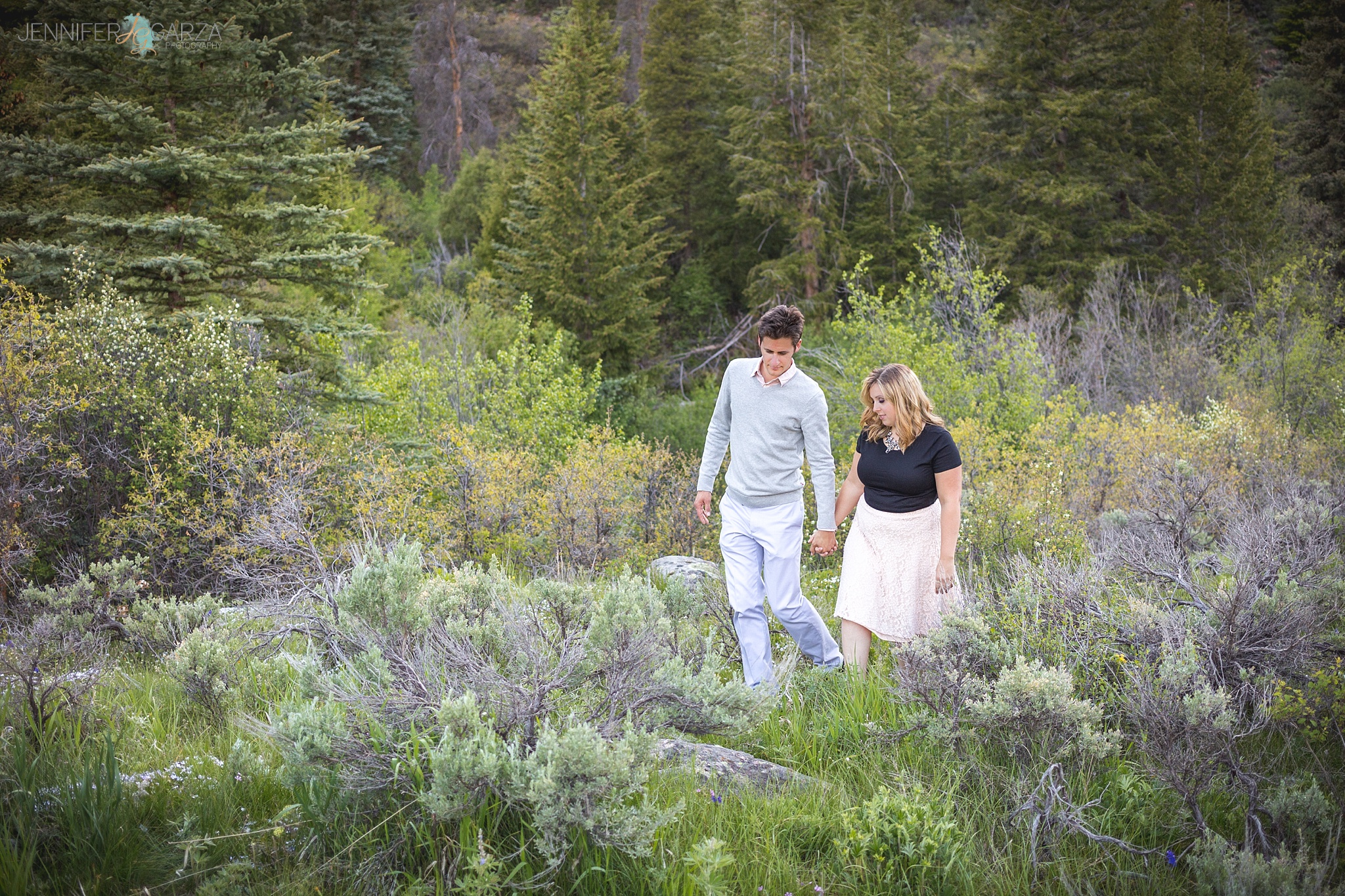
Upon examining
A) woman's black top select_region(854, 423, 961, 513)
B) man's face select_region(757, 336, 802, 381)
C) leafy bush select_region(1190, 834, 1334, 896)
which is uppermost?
man's face select_region(757, 336, 802, 381)

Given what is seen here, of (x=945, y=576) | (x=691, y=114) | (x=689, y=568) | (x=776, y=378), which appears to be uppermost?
(x=691, y=114)

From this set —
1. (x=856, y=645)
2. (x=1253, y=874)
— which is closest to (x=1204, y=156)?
(x=856, y=645)

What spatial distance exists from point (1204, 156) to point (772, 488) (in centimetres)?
2623

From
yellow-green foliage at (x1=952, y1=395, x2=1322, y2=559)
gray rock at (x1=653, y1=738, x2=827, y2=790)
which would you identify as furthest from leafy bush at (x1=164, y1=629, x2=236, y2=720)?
yellow-green foliage at (x1=952, y1=395, x2=1322, y2=559)

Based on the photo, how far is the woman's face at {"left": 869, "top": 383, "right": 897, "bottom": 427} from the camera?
13.8 feet

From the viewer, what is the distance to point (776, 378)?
172 inches

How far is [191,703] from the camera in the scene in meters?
3.96

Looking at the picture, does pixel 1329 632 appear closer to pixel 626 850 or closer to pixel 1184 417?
pixel 626 850

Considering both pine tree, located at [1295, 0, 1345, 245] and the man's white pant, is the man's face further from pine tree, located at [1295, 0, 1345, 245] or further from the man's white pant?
pine tree, located at [1295, 0, 1345, 245]

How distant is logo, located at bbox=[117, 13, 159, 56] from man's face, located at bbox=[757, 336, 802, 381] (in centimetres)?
1138

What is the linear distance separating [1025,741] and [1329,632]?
1846 millimetres

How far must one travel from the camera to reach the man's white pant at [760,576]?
4348 mm

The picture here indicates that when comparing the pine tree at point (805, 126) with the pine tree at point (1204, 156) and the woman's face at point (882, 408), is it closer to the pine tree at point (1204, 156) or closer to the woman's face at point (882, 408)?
the pine tree at point (1204, 156)

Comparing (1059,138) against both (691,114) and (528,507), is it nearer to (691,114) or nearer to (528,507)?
(691,114)
